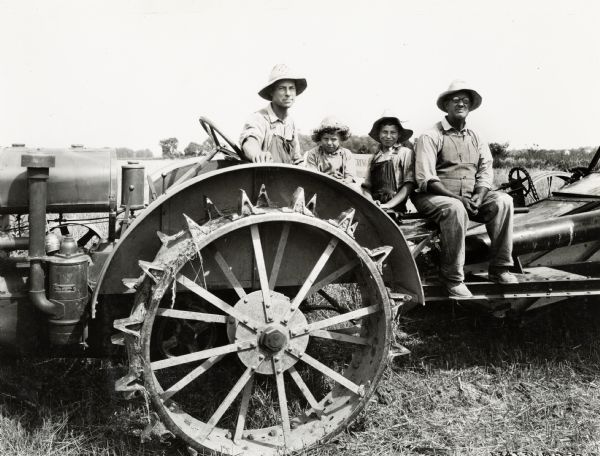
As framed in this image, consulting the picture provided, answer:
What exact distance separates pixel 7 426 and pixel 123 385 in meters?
0.98

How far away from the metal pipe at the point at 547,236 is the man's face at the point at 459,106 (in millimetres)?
886

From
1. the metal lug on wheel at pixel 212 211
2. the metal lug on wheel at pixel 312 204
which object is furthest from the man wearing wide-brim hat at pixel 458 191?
the metal lug on wheel at pixel 212 211

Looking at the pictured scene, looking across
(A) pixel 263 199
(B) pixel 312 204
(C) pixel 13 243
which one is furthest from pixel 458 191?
(C) pixel 13 243

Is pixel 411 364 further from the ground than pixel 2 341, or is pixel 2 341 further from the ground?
pixel 2 341

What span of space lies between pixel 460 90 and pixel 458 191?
2.41 ft

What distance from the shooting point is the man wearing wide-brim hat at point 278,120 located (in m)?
4.05

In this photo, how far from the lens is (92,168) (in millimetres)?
3227

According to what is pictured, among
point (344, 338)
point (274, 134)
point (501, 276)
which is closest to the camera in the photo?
point (344, 338)

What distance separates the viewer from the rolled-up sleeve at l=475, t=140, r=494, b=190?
423cm

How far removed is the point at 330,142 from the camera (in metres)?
4.86

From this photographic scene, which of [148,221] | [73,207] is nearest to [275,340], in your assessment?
[148,221]

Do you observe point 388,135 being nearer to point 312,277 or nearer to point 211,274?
point 312,277

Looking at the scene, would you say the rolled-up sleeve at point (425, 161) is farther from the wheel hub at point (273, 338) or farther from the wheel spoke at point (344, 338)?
the wheel hub at point (273, 338)

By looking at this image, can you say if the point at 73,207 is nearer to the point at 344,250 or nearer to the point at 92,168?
the point at 92,168
